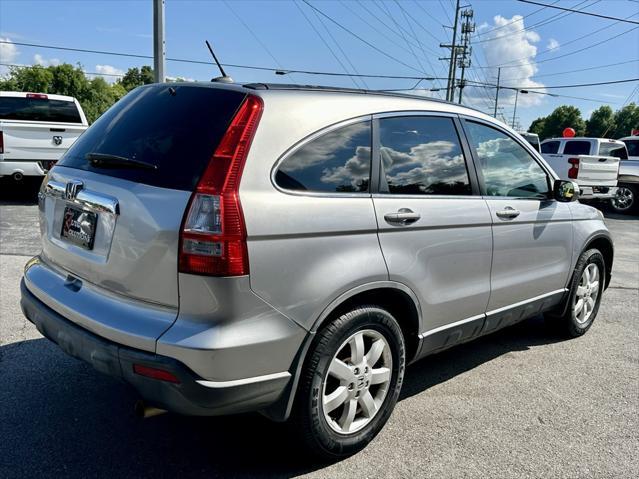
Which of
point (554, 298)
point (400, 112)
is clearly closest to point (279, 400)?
point (400, 112)

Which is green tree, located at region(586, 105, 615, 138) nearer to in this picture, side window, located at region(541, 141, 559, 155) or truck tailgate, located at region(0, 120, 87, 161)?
side window, located at region(541, 141, 559, 155)

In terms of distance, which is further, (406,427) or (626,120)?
(626,120)

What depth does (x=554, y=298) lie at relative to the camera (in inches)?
170

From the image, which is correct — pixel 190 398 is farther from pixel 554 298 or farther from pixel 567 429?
pixel 554 298

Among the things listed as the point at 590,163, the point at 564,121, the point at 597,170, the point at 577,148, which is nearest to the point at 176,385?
the point at 590,163

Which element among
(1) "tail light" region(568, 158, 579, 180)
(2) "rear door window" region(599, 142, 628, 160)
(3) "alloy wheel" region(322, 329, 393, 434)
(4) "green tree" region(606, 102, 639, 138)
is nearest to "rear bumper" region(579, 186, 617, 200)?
(1) "tail light" region(568, 158, 579, 180)

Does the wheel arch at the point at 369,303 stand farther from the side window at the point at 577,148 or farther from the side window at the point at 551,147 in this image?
the side window at the point at 551,147

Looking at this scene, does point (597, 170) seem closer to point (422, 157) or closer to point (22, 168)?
point (422, 157)

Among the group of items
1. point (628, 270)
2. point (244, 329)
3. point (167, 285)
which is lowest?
point (628, 270)

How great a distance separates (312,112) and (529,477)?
82.1 inches

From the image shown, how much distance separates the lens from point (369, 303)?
2812mm

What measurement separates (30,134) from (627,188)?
1506 cm

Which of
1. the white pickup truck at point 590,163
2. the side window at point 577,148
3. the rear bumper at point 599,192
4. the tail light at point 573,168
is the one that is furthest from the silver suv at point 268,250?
the side window at point 577,148

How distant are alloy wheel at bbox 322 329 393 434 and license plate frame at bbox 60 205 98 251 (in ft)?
4.22
